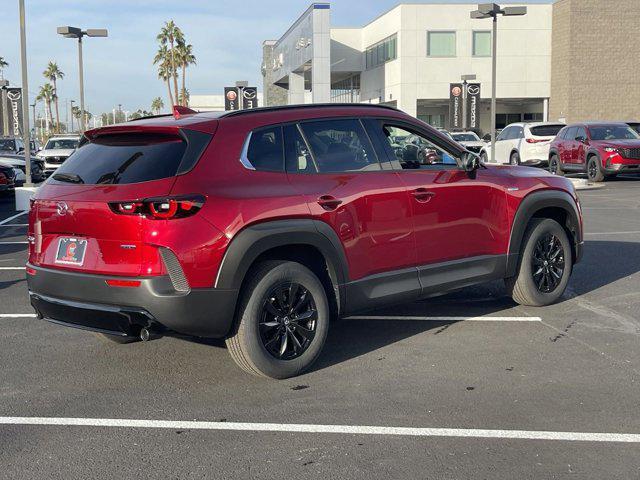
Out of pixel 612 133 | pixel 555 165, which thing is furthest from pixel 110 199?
pixel 555 165

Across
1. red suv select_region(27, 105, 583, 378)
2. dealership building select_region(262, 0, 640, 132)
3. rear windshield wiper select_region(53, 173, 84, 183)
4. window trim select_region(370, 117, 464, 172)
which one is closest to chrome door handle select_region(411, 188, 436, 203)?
red suv select_region(27, 105, 583, 378)

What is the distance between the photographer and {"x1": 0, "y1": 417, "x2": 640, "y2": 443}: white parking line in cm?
424

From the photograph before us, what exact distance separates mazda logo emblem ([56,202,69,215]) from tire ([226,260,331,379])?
126cm

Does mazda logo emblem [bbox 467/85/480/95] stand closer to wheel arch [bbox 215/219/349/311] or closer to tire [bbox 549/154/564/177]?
tire [bbox 549/154/564/177]

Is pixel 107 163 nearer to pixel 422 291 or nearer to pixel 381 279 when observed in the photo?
pixel 381 279

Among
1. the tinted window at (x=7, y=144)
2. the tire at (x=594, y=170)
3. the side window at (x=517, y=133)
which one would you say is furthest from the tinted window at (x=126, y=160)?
the tinted window at (x=7, y=144)

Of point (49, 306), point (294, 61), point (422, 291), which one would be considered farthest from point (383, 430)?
point (294, 61)

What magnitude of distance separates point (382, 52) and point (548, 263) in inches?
1904

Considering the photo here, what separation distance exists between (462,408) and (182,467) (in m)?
1.73

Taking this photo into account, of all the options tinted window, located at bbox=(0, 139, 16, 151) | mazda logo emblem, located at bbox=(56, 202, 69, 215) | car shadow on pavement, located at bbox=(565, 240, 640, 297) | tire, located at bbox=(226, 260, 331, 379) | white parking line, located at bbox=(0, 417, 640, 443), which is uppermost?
tinted window, located at bbox=(0, 139, 16, 151)

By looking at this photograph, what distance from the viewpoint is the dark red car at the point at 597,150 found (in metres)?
22.4

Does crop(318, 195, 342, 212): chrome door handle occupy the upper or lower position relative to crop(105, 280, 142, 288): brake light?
upper

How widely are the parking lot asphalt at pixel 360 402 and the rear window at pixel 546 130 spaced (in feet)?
67.4

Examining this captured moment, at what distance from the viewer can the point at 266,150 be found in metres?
5.33
